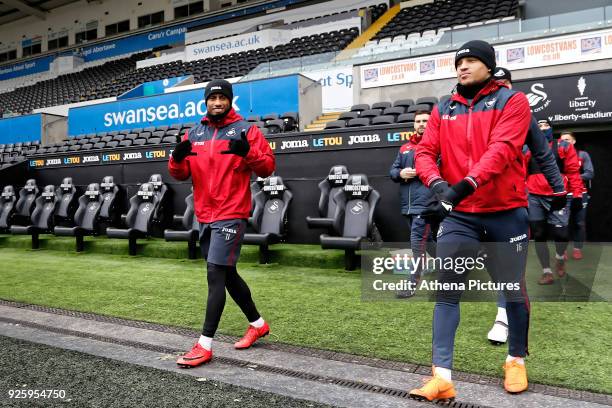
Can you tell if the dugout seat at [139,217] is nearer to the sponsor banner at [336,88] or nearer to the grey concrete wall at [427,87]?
the grey concrete wall at [427,87]

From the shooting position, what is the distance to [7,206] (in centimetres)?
884

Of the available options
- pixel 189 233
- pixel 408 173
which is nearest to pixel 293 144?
pixel 189 233

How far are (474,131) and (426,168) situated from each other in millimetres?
276

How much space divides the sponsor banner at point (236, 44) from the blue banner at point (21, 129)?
→ 9.47 meters

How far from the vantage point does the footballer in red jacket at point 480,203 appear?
2223mm

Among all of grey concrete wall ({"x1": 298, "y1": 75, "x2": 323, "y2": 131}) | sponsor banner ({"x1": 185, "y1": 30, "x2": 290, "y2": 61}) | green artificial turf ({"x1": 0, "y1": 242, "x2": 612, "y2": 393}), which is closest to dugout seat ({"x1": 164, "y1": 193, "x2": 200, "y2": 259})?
green artificial turf ({"x1": 0, "y1": 242, "x2": 612, "y2": 393})

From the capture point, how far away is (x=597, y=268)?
5586mm

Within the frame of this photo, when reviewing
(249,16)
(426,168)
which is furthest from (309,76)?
(249,16)

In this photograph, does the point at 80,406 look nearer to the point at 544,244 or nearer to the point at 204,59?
the point at 544,244

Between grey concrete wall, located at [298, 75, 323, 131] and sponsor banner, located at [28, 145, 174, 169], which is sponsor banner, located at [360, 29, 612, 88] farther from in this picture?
sponsor banner, located at [28, 145, 174, 169]

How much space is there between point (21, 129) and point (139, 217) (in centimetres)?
1172

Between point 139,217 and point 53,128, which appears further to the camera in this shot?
point 53,128

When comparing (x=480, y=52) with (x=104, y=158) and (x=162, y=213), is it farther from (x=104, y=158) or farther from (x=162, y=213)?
(x=104, y=158)

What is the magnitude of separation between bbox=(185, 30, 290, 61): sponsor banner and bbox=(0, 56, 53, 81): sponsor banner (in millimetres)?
13653
